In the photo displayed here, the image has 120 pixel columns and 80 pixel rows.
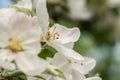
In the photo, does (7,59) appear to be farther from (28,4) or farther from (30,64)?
(28,4)

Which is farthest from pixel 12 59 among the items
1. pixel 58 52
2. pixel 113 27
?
pixel 113 27

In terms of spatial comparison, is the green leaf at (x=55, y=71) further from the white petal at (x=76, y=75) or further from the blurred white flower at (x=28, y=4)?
the blurred white flower at (x=28, y=4)

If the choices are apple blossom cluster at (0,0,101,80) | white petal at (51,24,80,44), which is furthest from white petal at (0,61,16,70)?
white petal at (51,24,80,44)

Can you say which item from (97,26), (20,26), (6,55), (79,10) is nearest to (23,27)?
(20,26)

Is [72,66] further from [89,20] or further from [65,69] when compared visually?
[89,20]

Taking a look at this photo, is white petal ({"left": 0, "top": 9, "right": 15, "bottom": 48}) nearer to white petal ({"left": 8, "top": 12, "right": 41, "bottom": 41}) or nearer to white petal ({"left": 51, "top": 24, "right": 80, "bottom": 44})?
white petal ({"left": 8, "top": 12, "right": 41, "bottom": 41})

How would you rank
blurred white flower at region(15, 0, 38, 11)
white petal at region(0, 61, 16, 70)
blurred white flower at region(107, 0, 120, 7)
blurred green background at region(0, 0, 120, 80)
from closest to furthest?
white petal at region(0, 61, 16, 70), blurred white flower at region(15, 0, 38, 11), blurred green background at region(0, 0, 120, 80), blurred white flower at region(107, 0, 120, 7)

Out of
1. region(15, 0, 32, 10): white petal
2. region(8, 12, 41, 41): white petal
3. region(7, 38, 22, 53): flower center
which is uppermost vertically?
→ region(15, 0, 32, 10): white petal
